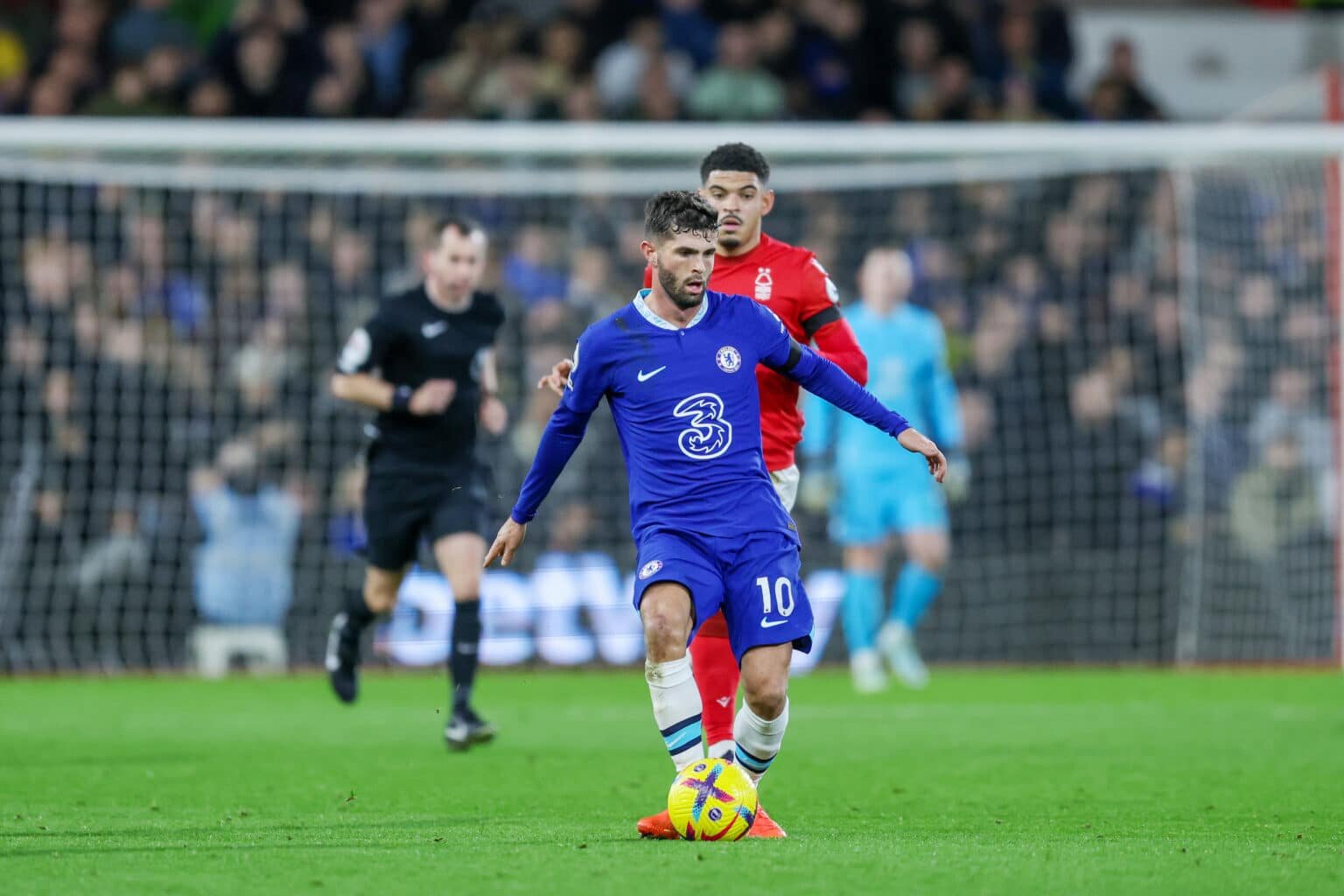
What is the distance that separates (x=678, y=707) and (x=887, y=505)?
7523 mm

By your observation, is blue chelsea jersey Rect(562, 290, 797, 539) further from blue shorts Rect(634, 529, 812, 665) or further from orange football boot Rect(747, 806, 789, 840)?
orange football boot Rect(747, 806, 789, 840)

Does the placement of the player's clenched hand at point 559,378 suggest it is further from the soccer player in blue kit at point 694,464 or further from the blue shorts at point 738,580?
the blue shorts at point 738,580

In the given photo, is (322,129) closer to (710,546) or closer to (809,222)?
(809,222)

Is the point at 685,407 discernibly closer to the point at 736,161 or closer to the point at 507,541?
the point at 507,541

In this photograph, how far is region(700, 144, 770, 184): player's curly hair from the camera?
22.6 ft

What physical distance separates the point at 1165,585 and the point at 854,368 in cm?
885

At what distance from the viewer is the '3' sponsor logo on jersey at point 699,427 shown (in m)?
6.00

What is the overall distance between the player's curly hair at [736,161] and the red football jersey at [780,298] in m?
0.26

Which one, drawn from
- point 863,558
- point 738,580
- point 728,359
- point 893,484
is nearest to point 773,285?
point 728,359

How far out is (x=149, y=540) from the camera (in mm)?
14688

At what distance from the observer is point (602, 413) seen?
1580 cm

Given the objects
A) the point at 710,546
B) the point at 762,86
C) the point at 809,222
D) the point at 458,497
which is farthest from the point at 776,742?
the point at 762,86

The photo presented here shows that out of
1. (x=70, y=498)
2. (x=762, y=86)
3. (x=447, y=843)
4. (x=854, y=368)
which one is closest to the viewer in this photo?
(x=447, y=843)

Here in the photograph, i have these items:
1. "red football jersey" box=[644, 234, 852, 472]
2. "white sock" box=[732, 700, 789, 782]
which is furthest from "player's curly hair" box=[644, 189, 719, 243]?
"white sock" box=[732, 700, 789, 782]
